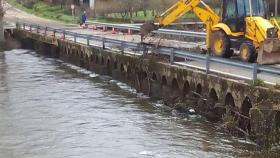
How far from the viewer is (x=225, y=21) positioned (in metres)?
20.0

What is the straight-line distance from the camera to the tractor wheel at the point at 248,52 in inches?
720

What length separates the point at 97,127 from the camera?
54.4 feet

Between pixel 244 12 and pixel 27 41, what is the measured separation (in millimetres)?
29223

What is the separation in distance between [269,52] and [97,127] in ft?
21.2

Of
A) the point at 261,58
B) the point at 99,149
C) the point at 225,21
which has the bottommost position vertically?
the point at 99,149

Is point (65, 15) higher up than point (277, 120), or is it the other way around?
point (65, 15)

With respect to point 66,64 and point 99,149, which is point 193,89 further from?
point 66,64

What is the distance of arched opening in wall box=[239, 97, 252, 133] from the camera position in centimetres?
1464

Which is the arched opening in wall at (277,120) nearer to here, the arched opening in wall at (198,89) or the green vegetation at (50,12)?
the arched opening in wall at (198,89)

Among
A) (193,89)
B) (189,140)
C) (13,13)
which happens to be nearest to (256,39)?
(193,89)

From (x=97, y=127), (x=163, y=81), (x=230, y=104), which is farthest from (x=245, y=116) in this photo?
(x=163, y=81)

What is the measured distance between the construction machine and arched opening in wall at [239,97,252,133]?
9.99 ft

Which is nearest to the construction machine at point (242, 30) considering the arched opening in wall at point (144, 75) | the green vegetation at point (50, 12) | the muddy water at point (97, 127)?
the arched opening in wall at point (144, 75)

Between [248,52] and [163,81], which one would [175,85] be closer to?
[163,81]
